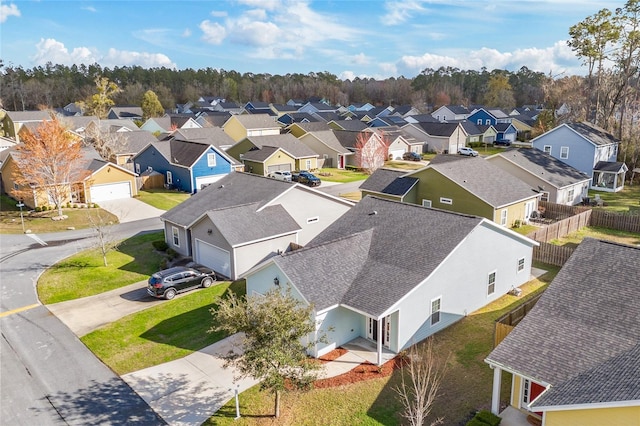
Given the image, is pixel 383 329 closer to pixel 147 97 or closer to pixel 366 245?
pixel 366 245

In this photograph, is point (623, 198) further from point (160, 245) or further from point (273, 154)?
point (160, 245)

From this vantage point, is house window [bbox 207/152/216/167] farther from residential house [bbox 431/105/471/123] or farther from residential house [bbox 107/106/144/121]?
residential house [bbox 431/105/471/123]

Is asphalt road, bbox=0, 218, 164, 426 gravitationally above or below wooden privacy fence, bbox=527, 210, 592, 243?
below

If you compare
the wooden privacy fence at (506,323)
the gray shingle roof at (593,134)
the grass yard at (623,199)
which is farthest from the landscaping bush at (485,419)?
the gray shingle roof at (593,134)

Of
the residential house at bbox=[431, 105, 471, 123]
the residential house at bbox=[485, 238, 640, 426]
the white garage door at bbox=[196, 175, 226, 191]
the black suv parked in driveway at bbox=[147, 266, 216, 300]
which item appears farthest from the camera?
the residential house at bbox=[431, 105, 471, 123]

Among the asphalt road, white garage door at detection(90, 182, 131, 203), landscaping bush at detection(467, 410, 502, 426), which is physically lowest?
the asphalt road

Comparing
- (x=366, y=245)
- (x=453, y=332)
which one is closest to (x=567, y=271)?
(x=453, y=332)

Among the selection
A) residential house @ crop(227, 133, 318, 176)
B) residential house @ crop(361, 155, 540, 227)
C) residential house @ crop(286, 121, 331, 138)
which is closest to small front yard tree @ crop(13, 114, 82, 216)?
residential house @ crop(227, 133, 318, 176)
